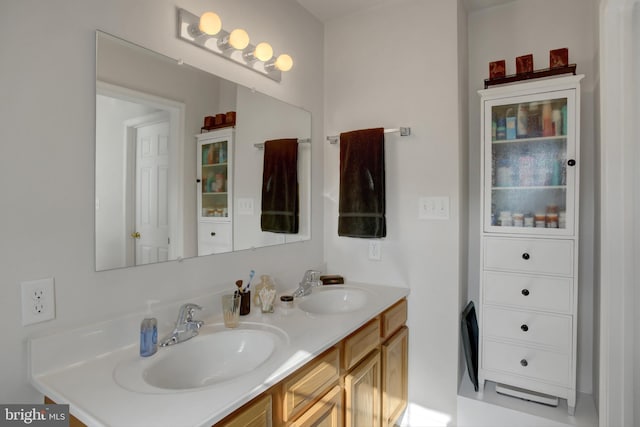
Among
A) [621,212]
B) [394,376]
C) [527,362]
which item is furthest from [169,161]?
[527,362]

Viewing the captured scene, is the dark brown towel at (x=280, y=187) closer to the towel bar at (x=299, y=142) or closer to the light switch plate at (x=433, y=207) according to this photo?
the towel bar at (x=299, y=142)

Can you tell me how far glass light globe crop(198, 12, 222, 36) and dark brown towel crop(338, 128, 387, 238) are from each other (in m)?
0.99

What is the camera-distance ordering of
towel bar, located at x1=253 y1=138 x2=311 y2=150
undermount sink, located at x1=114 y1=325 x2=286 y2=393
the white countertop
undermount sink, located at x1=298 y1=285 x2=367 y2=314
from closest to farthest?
the white countertop, undermount sink, located at x1=114 y1=325 x2=286 y2=393, towel bar, located at x1=253 y1=138 x2=311 y2=150, undermount sink, located at x1=298 y1=285 x2=367 y2=314

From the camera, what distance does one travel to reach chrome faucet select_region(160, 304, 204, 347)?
1.25 meters

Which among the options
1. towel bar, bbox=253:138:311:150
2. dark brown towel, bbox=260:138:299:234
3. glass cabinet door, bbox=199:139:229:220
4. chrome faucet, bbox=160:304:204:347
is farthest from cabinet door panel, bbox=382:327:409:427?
towel bar, bbox=253:138:311:150

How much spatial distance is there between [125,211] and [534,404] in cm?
218

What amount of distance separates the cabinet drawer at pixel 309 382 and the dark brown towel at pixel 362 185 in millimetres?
894

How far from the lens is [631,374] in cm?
129

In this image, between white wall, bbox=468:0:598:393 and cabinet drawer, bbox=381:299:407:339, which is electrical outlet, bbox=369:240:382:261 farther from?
white wall, bbox=468:0:598:393

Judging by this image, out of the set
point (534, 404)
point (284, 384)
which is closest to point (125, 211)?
point (284, 384)

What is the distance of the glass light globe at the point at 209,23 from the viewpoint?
55.3 inches

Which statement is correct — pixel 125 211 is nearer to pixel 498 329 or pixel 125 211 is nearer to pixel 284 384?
pixel 284 384

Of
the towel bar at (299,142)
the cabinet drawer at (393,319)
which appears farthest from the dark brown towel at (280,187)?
the cabinet drawer at (393,319)

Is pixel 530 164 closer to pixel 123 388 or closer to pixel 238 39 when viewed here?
pixel 238 39
